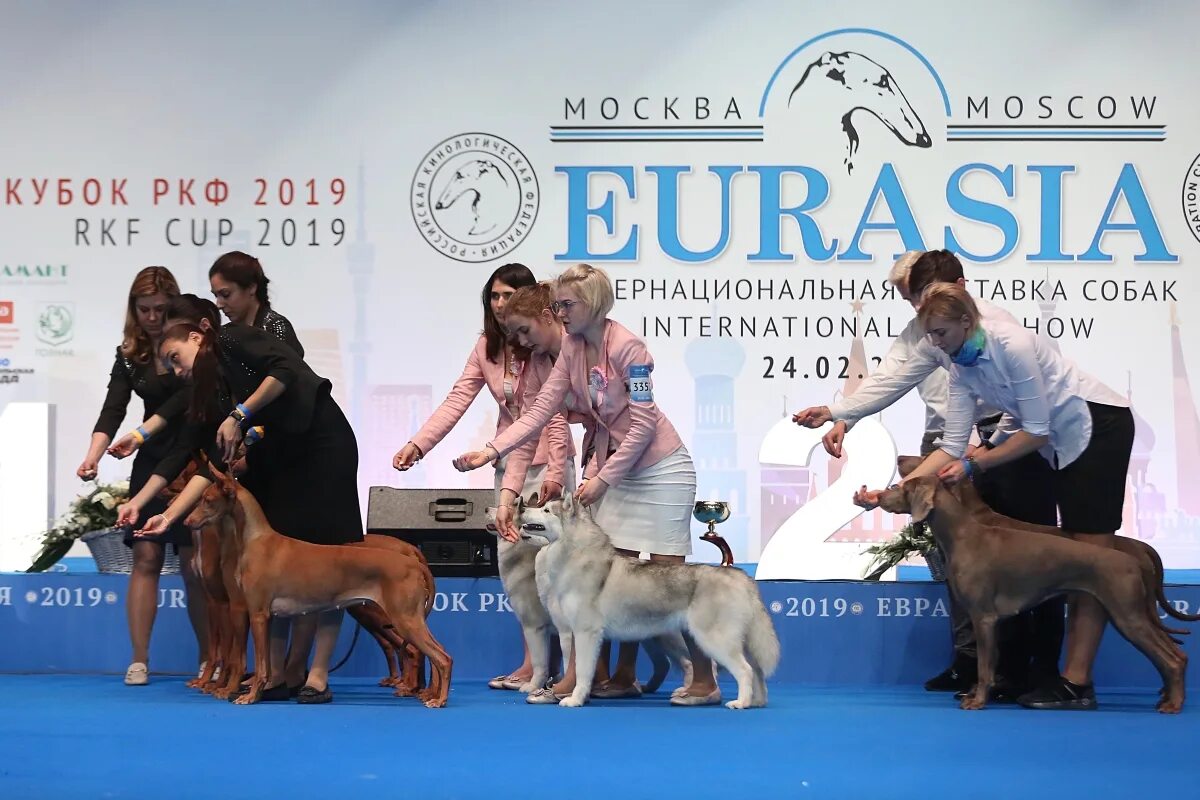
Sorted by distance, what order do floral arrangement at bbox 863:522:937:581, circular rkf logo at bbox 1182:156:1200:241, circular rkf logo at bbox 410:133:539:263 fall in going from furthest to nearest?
1. circular rkf logo at bbox 410:133:539:263
2. circular rkf logo at bbox 1182:156:1200:241
3. floral arrangement at bbox 863:522:937:581

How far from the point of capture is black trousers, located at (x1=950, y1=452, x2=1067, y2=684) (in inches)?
182

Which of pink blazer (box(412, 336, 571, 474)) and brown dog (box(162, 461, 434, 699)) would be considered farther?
pink blazer (box(412, 336, 571, 474))

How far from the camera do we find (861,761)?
11.2 feet

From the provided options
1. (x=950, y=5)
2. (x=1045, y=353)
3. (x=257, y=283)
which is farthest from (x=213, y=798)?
(x=950, y=5)

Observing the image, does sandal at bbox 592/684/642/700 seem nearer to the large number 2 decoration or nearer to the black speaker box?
the black speaker box

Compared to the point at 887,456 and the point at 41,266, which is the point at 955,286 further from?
the point at 41,266

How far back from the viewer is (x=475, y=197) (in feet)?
26.0

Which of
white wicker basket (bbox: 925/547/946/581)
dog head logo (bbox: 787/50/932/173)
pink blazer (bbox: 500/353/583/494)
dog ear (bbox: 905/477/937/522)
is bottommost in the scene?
white wicker basket (bbox: 925/547/946/581)

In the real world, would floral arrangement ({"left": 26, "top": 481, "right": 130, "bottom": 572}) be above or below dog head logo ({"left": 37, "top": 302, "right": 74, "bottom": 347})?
below

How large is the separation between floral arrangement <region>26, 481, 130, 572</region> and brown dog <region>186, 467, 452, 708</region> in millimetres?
1592

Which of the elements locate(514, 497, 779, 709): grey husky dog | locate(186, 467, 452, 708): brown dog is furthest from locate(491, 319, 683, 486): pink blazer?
locate(186, 467, 452, 708): brown dog

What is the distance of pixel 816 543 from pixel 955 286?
100 inches

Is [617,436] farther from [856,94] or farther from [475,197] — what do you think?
[856,94]

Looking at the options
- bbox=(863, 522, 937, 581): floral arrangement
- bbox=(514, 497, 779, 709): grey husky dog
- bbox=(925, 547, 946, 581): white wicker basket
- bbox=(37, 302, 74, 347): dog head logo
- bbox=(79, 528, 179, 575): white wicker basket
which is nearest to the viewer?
bbox=(514, 497, 779, 709): grey husky dog
